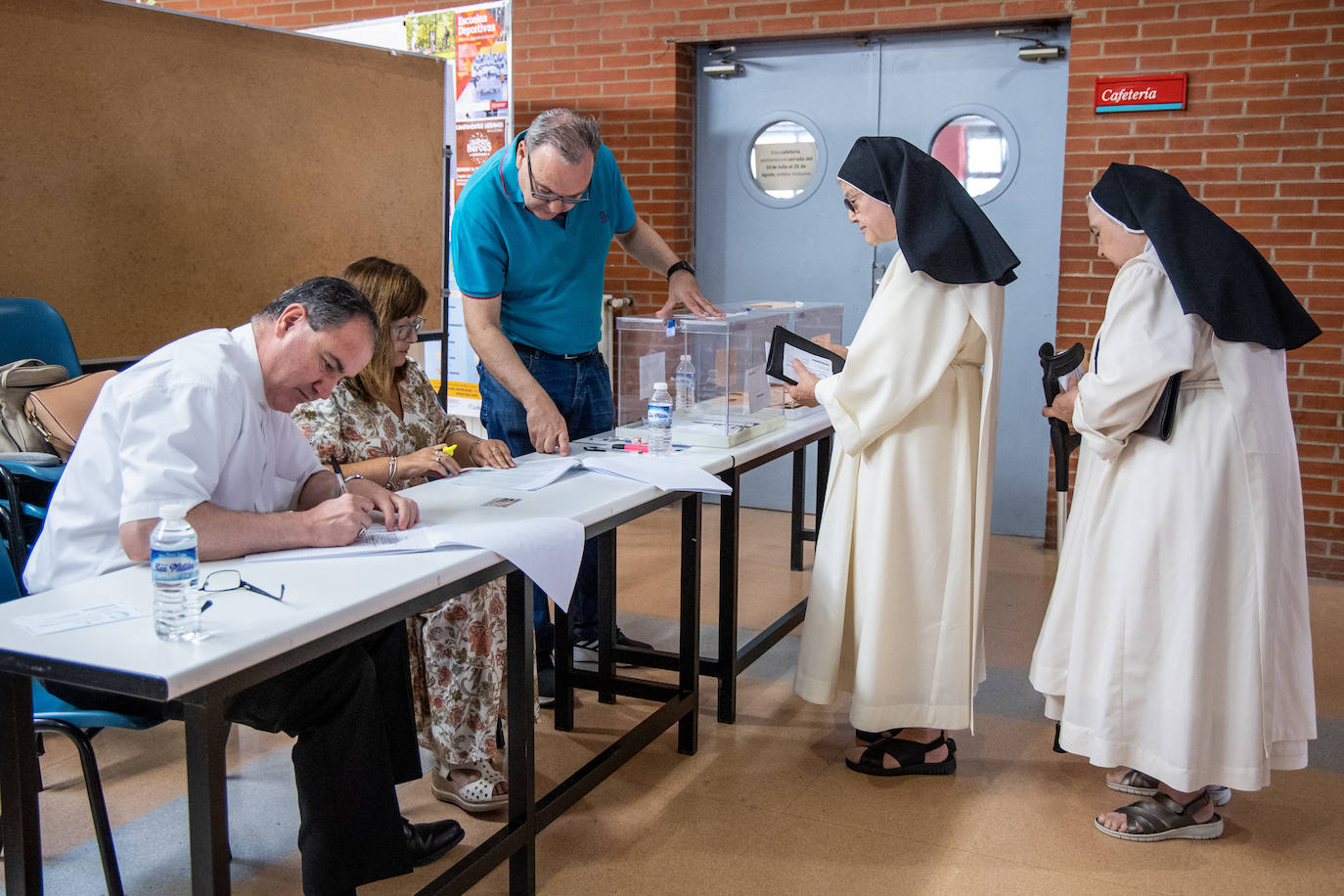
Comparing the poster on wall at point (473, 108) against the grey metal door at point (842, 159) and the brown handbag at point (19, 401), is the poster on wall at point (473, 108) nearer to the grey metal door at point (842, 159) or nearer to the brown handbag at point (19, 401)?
the grey metal door at point (842, 159)

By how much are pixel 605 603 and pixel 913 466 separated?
1.02 m

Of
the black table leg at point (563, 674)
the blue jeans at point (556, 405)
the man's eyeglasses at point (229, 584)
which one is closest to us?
the man's eyeglasses at point (229, 584)

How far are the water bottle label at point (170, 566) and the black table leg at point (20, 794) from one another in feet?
1.02

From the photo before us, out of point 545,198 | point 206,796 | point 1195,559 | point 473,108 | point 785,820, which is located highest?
point 473,108

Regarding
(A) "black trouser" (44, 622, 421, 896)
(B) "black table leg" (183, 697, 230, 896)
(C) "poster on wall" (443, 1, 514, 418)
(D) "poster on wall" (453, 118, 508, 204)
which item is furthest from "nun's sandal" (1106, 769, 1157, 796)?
(D) "poster on wall" (453, 118, 508, 204)

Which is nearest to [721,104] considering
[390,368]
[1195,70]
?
[1195,70]

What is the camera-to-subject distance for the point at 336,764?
7.04 ft

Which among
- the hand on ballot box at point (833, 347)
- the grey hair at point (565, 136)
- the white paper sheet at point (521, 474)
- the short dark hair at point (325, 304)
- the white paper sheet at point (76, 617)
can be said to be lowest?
the white paper sheet at point (76, 617)

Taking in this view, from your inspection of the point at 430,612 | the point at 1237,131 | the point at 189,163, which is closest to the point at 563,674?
the point at 430,612

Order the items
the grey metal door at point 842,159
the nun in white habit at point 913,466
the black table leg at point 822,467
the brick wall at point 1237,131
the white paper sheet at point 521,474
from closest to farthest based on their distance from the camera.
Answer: the white paper sheet at point 521,474, the nun in white habit at point 913,466, the black table leg at point 822,467, the brick wall at point 1237,131, the grey metal door at point 842,159

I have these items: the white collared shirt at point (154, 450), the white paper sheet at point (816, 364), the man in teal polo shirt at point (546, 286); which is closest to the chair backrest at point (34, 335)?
the man in teal polo shirt at point (546, 286)

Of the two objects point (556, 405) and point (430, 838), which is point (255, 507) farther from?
point (556, 405)

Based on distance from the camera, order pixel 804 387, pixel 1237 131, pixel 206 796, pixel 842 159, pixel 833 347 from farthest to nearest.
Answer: pixel 842 159, pixel 1237 131, pixel 833 347, pixel 804 387, pixel 206 796

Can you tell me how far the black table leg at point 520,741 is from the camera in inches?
97.7
